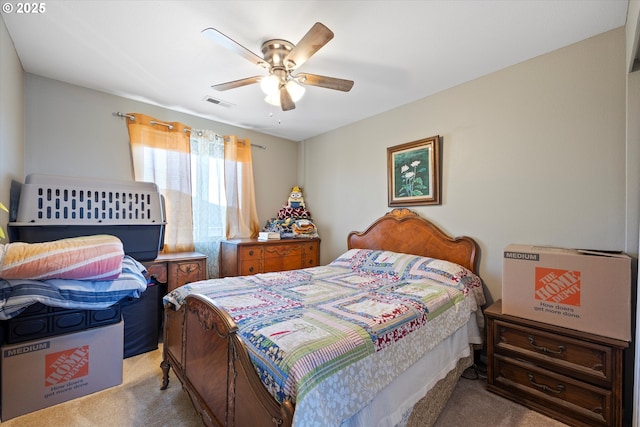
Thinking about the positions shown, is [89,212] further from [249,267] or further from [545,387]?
[545,387]

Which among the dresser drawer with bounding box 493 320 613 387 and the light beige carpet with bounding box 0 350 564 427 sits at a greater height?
the dresser drawer with bounding box 493 320 613 387

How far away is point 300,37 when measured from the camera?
6.01 feet

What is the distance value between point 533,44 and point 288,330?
2.52 metres

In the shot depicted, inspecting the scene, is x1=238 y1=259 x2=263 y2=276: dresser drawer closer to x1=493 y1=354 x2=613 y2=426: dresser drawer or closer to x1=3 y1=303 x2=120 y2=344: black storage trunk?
x1=3 y1=303 x2=120 y2=344: black storage trunk

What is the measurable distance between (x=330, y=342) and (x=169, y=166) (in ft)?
9.05

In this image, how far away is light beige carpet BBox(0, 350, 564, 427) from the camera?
161 centimetres

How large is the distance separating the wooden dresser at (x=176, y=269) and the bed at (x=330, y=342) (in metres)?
0.73

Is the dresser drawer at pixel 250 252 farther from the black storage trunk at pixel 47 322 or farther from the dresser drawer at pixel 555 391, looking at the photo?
the dresser drawer at pixel 555 391

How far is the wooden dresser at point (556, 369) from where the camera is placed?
4.99 ft

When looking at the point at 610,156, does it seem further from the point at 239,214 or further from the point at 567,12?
the point at 239,214

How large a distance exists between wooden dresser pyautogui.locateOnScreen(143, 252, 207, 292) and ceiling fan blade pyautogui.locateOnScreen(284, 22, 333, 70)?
2049mm

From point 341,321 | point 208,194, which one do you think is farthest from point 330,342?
point 208,194

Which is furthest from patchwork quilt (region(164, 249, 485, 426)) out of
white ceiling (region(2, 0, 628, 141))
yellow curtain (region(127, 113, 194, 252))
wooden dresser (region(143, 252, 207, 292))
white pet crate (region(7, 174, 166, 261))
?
white ceiling (region(2, 0, 628, 141))

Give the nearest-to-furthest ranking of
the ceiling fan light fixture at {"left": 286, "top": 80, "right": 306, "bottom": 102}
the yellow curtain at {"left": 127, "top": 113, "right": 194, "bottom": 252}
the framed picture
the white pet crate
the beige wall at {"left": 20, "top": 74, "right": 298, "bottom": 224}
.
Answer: the white pet crate, the ceiling fan light fixture at {"left": 286, "top": 80, "right": 306, "bottom": 102}, the beige wall at {"left": 20, "top": 74, "right": 298, "bottom": 224}, the framed picture, the yellow curtain at {"left": 127, "top": 113, "right": 194, "bottom": 252}
